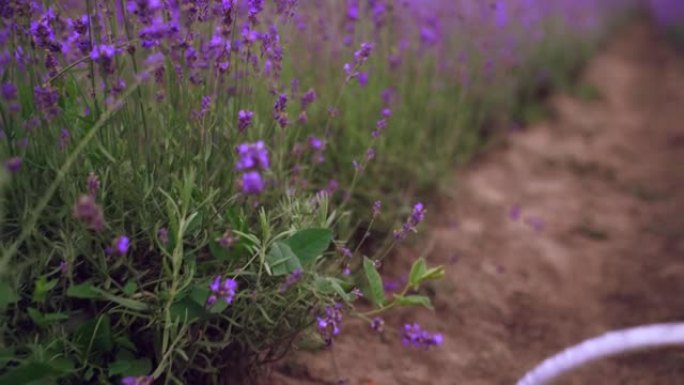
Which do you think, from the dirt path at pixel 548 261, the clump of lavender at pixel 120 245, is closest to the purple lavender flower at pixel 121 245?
the clump of lavender at pixel 120 245

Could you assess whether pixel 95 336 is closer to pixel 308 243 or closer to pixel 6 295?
pixel 6 295

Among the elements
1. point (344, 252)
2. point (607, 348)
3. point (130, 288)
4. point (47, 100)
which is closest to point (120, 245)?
point (130, 288)

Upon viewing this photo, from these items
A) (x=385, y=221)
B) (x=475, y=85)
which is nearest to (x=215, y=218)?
(x=385, y=221)

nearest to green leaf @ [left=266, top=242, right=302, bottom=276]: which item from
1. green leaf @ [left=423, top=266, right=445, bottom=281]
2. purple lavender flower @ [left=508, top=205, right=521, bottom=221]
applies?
green leaf @ [left=423, top=266, right=445, bottom=281]

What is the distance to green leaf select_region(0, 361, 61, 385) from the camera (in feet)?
4.65

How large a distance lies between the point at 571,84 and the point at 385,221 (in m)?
3.92

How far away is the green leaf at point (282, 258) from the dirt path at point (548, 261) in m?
0.45

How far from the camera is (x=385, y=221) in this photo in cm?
273

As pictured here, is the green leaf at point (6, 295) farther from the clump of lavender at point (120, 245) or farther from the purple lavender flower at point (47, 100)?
the purple lavender flower at point (47, 100)

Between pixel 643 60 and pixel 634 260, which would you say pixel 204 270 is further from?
pixel 643 60

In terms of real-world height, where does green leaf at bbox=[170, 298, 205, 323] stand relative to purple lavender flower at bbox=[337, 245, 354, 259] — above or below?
below

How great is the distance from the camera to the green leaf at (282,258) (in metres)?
1.64

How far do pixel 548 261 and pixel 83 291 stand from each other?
6.70ft

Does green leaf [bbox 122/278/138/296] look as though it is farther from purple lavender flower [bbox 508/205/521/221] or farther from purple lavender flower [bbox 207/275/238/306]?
purple lavender flower [bbox 508/205/521/221]
